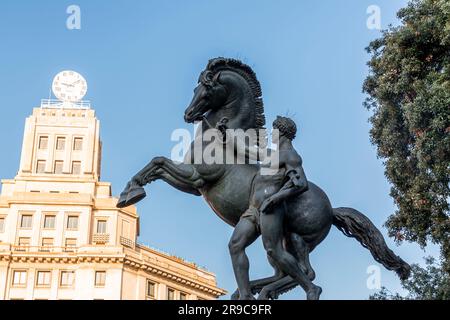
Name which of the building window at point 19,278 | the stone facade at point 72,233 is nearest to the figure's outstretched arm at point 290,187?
the stone facade at point 72,233

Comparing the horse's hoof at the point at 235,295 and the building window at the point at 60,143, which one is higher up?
the building window at the point at 60,143

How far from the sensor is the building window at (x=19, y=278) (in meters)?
72.6

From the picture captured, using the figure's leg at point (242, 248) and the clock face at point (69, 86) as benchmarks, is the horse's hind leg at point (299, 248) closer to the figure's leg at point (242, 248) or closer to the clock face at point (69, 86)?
the figure's leg at point (242, 248)

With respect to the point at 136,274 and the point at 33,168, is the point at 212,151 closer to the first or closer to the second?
the point at 136,274

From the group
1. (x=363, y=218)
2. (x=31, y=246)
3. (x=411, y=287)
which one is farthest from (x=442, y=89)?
(x=31, y=246)

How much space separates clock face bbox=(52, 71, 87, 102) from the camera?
90.1 metres

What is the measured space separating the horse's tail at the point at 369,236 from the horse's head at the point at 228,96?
5.11ft

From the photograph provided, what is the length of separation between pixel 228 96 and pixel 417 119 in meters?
8.49

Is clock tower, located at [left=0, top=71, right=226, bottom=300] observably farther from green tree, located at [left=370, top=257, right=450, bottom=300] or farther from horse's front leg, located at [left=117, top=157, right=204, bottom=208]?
horse's front leg, located at [left=117, top=157, right=204, bottom=208]

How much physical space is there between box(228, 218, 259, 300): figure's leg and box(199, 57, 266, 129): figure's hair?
56.9 inches

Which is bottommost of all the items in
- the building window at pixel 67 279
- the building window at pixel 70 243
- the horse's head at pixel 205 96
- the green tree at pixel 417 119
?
the horse's head at pixel 205 96

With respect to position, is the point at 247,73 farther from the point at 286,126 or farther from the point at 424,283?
the point at 424,283
